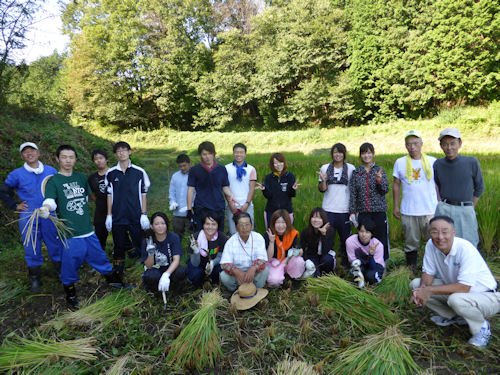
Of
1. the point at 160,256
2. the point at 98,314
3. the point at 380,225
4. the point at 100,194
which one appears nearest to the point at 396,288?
the point at 380,225

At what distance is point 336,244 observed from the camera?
417 cm

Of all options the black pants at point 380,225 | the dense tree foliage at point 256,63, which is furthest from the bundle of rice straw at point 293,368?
the dense tree foliage at point 256,63

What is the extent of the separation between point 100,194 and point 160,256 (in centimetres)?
137

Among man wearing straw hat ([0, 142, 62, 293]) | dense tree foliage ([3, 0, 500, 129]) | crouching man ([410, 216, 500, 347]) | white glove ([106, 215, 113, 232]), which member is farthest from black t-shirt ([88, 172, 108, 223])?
dense tree foliage ([3, 0, 500, 129])

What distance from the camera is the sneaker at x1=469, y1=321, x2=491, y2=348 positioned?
236 cm

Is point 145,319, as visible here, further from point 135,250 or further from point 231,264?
point 135,250

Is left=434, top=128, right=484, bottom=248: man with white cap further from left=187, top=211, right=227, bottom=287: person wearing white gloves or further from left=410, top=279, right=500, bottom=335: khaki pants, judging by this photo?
left=187, top=211, right=227, bottom=287: person wearing white gloves

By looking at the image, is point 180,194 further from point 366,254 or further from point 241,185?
point 366,254

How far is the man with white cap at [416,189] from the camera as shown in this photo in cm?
346

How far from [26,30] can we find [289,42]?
19505 millimetres

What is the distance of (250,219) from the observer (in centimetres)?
338

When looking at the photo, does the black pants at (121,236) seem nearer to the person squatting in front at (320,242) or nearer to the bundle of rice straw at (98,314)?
the bundle of rice straw at (98,314)

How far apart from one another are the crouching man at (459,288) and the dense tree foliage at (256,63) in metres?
19.3

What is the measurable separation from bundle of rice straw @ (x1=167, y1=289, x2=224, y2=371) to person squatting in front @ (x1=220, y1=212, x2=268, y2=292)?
0.77 metres
